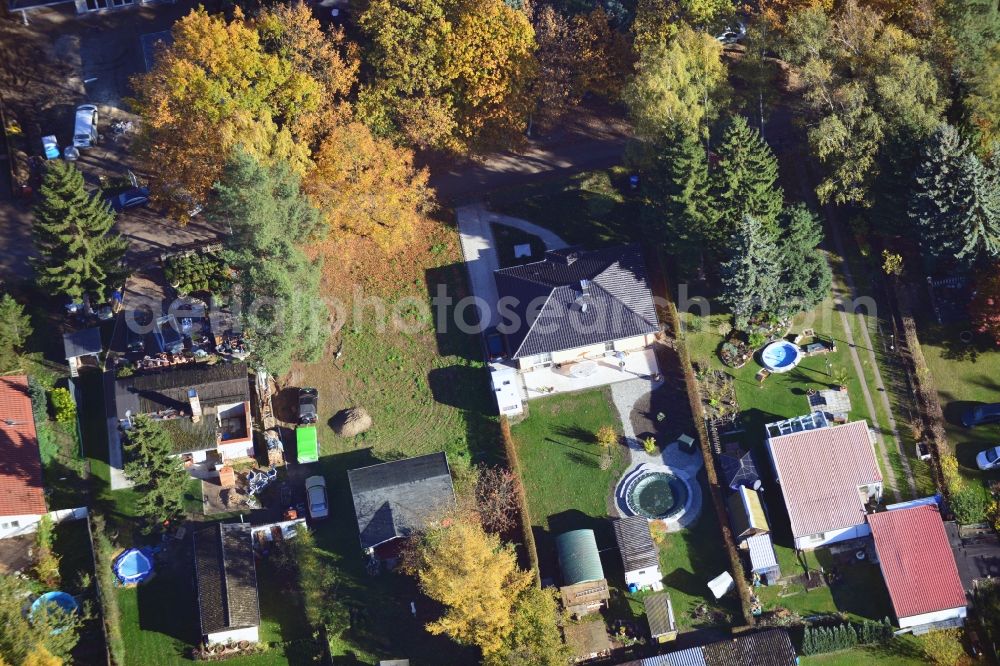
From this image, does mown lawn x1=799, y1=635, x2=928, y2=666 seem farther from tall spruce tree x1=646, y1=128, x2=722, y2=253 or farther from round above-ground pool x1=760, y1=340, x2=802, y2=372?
tall spruce tree x1=646, y1=128, x2=722, y2=253

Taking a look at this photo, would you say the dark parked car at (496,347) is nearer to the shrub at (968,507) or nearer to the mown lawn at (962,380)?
the mown lawn at (962,380)

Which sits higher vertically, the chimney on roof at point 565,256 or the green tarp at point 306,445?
the chimney on roof at point 565,256

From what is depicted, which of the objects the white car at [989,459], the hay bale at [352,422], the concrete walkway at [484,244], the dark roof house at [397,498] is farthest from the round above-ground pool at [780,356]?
the hay bale at [352,422]

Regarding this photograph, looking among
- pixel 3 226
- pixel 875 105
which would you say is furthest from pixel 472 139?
pixel 3 226

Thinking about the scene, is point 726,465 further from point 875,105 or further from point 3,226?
point 3,226

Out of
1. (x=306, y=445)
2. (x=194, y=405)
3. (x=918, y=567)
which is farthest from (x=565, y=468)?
(x=194, y=405)

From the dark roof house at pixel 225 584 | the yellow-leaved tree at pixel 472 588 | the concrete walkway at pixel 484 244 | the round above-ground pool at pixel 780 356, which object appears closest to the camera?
the yellow-leaved tree at pixel 472 588

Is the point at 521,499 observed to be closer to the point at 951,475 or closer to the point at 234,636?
the point at 234,636
